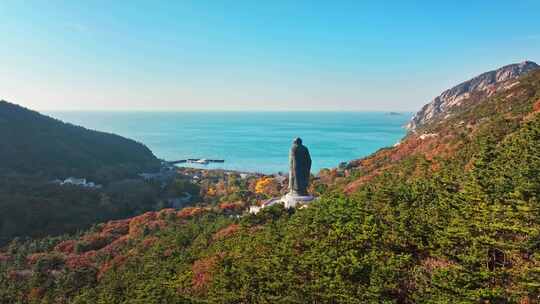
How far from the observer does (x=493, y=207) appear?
9.70 m

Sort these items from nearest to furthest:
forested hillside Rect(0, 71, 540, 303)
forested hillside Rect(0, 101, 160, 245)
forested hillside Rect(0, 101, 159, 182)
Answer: forested hillside Rect(0, 71, 540, 303)
forested hillside Rect(0, 101, 160, 245)
forested hillside Rect(0, 101, 159, 182)

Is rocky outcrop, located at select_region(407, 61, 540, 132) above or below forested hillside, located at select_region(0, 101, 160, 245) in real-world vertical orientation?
above

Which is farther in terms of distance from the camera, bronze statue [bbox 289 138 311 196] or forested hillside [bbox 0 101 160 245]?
forested hillside [bbox 0 101 160 245]

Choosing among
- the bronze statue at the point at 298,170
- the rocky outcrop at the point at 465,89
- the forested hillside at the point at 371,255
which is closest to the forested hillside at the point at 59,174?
the forested hillside at the point at 371,255

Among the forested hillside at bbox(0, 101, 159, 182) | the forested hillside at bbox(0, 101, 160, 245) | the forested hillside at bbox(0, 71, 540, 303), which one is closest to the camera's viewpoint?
the forested hillside at bbox(0, 71, 540, 303)

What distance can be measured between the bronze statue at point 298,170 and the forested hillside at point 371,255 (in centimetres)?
319

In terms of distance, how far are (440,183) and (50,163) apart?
58.6 m

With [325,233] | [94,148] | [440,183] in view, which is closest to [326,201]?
[325,233]

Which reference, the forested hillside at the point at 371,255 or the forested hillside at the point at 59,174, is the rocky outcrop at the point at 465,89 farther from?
the forested hillside at the point at 371,255

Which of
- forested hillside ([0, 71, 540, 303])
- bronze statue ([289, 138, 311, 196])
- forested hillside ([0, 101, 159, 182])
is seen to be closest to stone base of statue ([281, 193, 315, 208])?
bronze statue ([289, 138, 311, 196])

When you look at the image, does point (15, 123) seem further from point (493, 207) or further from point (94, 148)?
point (493, 207)

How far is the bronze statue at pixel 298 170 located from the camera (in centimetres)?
2142

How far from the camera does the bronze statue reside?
843 inches

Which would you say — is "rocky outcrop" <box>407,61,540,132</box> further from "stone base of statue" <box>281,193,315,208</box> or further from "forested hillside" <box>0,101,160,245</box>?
"stone base of statue" <box>281,193,315,208</box>
